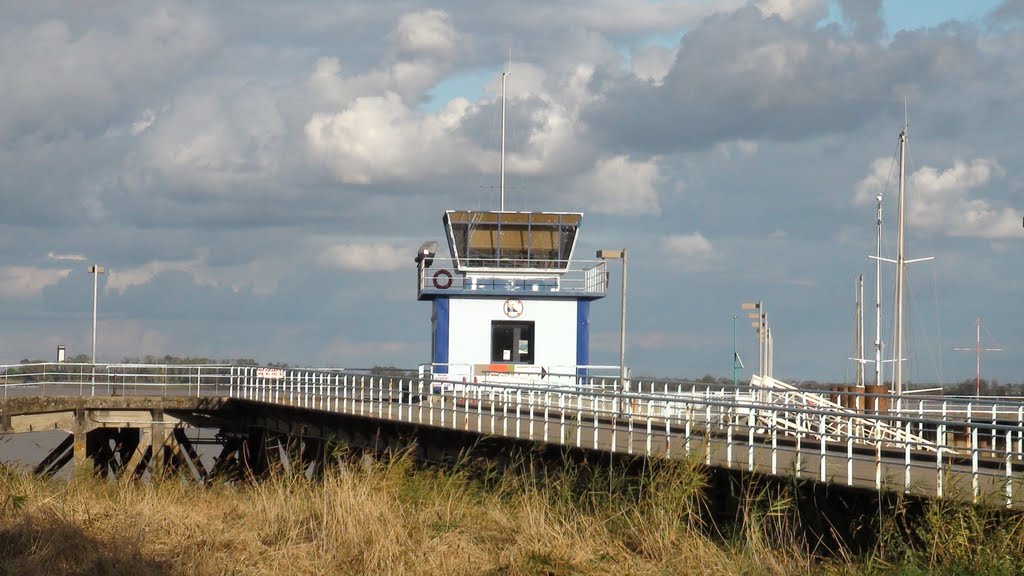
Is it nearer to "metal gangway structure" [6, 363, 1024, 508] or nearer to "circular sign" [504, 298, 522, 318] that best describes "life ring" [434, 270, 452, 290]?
"circular sign" [504, 298, 522, 318]

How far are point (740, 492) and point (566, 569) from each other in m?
3.22

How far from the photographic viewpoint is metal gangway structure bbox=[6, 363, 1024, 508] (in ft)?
40.5

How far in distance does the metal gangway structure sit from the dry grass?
2.60 feet

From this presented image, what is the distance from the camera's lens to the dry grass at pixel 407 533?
407 inches

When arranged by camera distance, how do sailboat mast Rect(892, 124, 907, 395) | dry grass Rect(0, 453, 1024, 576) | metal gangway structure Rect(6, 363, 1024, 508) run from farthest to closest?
1. sailboat mast Rect(892, 124, 907, 395)
2. metal gangway structure Rect(6, 363, 1024, 508)
3. dry grass Rect(0, 453, 1024, 576)

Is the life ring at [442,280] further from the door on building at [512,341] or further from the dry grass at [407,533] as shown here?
the dry grass at [407,533]

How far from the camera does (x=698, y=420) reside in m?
22.0

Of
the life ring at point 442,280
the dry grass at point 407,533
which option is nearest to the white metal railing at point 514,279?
the life ring at point 442,280

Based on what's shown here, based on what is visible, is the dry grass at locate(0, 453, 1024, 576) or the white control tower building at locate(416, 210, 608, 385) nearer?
the dry grass at locate(0, 453, 1024, 576)

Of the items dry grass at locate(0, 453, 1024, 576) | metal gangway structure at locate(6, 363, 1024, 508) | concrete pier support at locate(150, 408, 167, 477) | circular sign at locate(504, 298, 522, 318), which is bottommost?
concrete pier support at locate(150, 408, 167, 477)

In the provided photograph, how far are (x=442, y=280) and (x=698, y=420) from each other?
532 inches

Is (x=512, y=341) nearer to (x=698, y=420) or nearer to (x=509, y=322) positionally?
(x=509, y=322)

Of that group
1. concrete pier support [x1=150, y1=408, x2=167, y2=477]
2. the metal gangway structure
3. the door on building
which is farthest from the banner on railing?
the door on building

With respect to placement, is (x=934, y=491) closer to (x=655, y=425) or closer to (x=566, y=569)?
(x=566, y=569)
